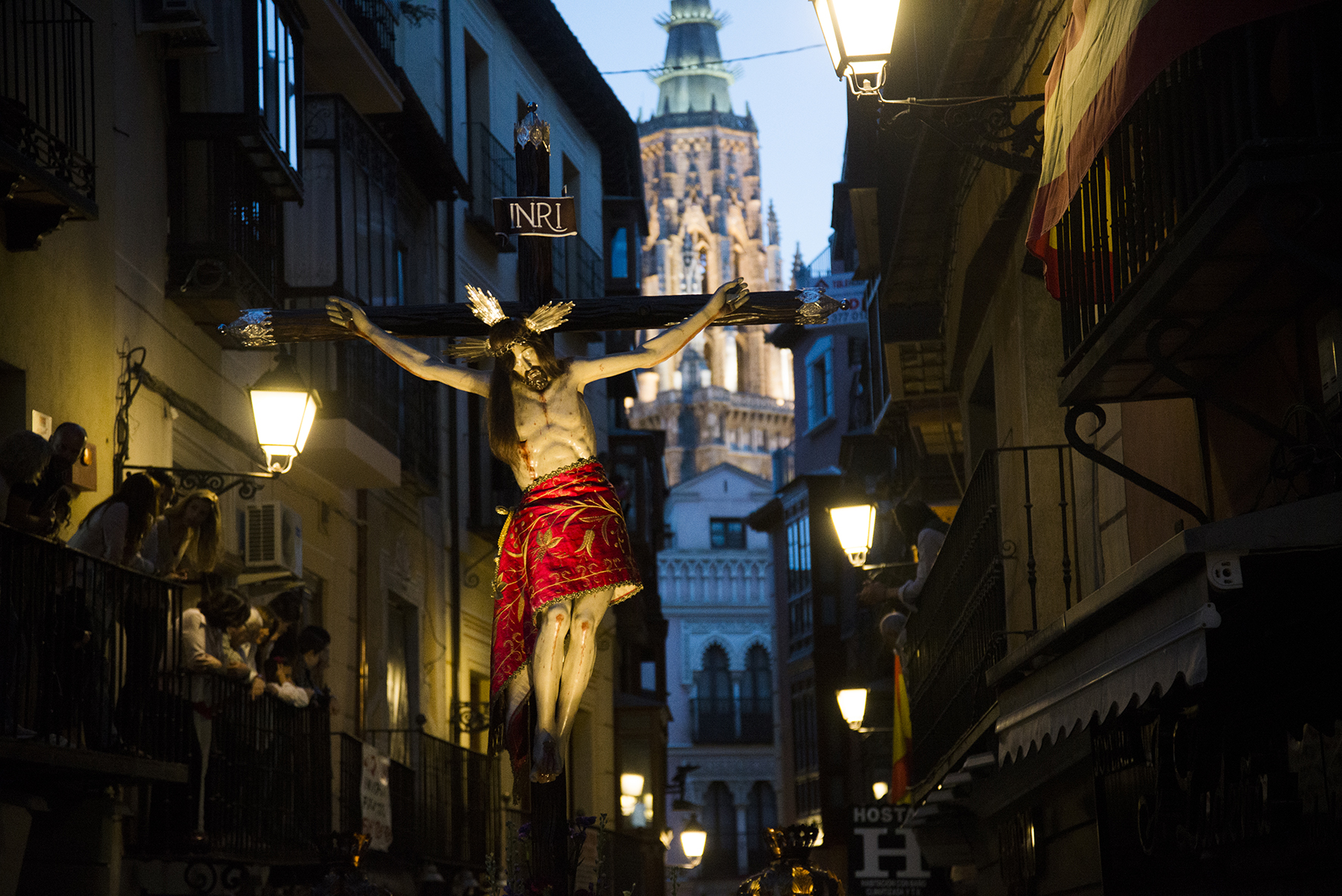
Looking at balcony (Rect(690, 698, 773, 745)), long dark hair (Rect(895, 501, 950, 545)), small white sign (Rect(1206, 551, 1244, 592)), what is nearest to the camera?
small white sign (Rect(1206, 551, 1244, 592))

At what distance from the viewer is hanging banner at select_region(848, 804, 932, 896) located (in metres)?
19.3

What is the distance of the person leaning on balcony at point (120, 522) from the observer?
9.94 m

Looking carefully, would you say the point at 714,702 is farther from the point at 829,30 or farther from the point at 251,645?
the point at 829,30

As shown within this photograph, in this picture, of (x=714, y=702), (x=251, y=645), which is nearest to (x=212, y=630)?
(x=251, y=645)

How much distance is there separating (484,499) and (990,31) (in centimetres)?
1368

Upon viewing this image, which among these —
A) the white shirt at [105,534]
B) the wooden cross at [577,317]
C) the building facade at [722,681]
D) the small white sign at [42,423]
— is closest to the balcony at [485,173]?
the small white sign at [42,423]

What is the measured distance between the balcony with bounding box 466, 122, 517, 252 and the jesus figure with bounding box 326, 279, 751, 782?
15.7 m

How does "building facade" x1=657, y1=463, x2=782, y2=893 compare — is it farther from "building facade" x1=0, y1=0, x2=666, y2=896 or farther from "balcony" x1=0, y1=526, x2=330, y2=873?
"balcony" x1=0, y1=526, x2=330, y2=873

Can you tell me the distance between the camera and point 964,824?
16.2 metres

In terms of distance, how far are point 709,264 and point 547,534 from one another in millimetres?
117670

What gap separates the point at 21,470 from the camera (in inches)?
354

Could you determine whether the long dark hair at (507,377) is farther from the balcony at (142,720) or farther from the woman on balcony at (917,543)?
the woman on balcony at (917,543)

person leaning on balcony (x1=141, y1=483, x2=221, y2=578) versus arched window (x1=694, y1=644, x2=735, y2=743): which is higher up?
arched window (x1=694, y1=644, x2=735, y2=743)

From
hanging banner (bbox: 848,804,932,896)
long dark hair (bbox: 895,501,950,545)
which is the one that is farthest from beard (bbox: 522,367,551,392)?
hanging banner (bbox: 848,804,932,896)
